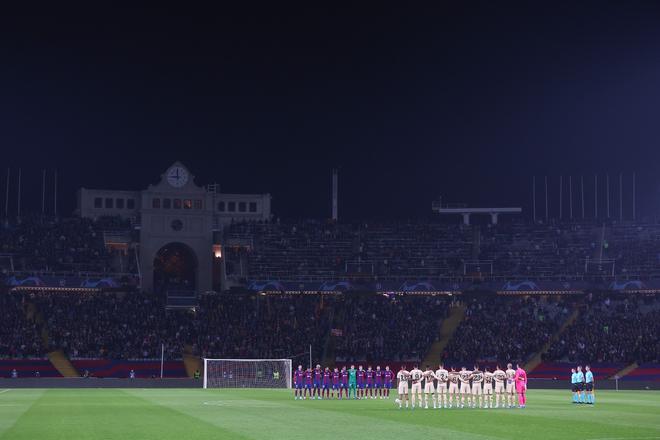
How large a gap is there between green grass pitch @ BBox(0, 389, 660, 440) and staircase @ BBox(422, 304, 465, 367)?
3748 centimetres

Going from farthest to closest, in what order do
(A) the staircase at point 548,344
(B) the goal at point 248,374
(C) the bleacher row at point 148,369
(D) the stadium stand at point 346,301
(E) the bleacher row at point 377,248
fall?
(E) the bleacher row at point 377,248 < (A) the staircase at point 548,344 < (D) the stadium stand at point 346,301 < (C) the bleacher row at point 148,369 < (B) the goal at point 248,374

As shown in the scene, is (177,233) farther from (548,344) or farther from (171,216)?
(548,344)

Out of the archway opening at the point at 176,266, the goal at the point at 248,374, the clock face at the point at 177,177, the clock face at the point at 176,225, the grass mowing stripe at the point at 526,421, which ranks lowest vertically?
the goal at the point at 248,374

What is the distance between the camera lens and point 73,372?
3275 inches

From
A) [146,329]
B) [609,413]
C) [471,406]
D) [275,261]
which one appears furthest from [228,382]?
[609,413]

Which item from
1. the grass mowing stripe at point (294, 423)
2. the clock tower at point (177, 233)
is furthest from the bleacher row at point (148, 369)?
the grass mowing stripe at point (294, 423)

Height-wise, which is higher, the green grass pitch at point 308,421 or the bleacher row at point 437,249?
the bleacher row at point 437,249

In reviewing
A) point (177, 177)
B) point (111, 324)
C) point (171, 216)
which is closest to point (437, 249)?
point (171, 216)

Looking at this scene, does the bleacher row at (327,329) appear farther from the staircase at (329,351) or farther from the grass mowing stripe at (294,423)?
the grass mowing stripe at (294,423)

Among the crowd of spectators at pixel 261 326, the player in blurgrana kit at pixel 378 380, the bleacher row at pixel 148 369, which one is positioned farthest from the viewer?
the crowd of spectators at pixel 261 326

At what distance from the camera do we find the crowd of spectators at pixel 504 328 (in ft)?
287

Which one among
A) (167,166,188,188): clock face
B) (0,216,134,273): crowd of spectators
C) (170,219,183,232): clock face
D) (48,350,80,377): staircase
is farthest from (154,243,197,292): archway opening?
(48,350,80,377): staircase

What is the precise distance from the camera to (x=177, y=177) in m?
107

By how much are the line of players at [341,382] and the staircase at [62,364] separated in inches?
1193
